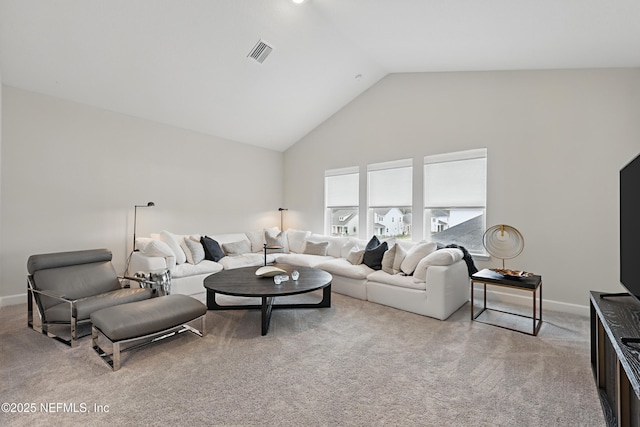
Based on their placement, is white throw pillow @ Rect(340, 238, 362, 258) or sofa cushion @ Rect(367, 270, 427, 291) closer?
sofa cushion @ Rect(367, 270, 427, 291)

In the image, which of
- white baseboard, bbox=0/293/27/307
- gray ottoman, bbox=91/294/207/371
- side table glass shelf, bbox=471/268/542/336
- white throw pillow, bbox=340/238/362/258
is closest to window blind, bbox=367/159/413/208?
white throw pillow, bbox=340/238/362/258

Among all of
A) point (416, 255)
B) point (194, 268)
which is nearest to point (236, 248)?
point (194, 268)

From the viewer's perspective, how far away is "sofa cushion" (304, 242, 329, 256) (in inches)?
213

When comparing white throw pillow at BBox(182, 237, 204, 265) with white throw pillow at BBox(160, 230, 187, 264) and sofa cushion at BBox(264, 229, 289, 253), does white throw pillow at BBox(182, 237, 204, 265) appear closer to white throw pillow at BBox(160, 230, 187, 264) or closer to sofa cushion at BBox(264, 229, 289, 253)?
white throw pillow at BBox(160, 230, 187, 264)

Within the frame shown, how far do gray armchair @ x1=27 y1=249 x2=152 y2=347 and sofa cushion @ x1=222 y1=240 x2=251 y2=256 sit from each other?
6.41ft

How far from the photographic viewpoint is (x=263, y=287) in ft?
10.1

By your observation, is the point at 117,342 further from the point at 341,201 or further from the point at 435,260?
the point at 341,201

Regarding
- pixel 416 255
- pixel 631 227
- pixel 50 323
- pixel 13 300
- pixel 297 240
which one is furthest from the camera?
pixel 297 240

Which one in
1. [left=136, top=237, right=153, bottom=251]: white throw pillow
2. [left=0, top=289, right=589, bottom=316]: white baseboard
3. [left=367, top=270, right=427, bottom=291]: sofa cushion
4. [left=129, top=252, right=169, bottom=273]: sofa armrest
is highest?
[left=136, top=237, right=153, bottom=251]: white throw pillow

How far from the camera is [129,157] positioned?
15.3ft

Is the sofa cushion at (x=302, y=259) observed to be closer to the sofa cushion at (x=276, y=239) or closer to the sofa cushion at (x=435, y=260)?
the sofa cushion at (x=276, y=239)

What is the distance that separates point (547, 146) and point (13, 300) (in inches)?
275

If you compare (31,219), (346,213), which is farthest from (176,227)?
(346,213)

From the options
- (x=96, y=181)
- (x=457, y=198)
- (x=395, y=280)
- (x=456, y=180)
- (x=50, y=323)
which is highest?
(x=456, y=180)
